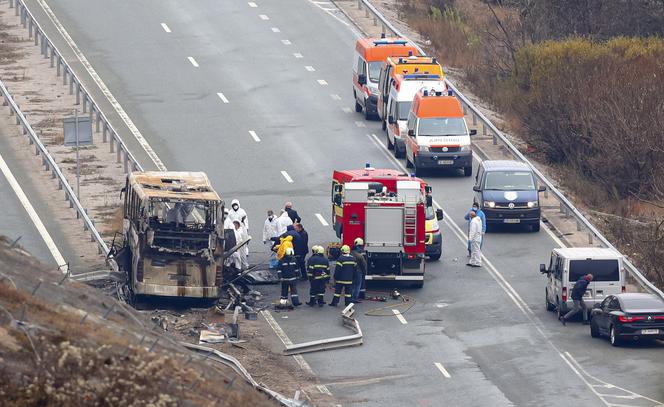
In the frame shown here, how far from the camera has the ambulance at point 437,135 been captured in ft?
165

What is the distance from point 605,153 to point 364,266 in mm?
16926

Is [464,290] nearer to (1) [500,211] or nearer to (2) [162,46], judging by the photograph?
(1) [500,211]

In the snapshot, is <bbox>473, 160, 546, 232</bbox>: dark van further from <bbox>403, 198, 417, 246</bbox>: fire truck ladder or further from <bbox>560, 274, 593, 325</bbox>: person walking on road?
<bbox>560, 274, 593, 325</bbox>: person walking on road

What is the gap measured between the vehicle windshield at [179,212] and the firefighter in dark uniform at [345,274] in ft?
10.3

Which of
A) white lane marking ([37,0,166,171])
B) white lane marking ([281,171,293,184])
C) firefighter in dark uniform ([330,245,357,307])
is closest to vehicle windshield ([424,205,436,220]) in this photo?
firefighter in dark uniform ([330,245,357,307])

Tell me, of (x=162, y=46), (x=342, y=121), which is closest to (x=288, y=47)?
(x=162, y=46)

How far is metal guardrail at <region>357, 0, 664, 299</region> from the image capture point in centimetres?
4044

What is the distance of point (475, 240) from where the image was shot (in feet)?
141

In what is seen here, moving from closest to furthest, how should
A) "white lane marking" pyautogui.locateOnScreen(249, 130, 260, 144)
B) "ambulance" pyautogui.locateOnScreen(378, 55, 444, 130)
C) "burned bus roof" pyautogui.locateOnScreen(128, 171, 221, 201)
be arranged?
"burned bus roof" pyautogui.locateOnScreen(128, 171, 221, 201) < "white lane marking" pyautogui.locateOnScreen(249, 130, 260, 144) < "ambulance" pyautogui.locateOnScreen(378, 55, 444, 130)

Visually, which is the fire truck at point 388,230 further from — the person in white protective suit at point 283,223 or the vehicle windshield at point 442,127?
the vehicle windshield at point 442,127

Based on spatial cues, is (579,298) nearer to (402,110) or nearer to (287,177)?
(287,177)

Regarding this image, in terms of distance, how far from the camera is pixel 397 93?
53531 millimetres

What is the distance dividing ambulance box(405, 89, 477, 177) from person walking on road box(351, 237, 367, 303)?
34.0 feet

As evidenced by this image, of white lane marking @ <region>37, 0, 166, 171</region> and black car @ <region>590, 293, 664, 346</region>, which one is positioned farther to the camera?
white lane marking @ <region>37, 0, 166, 171</region>
